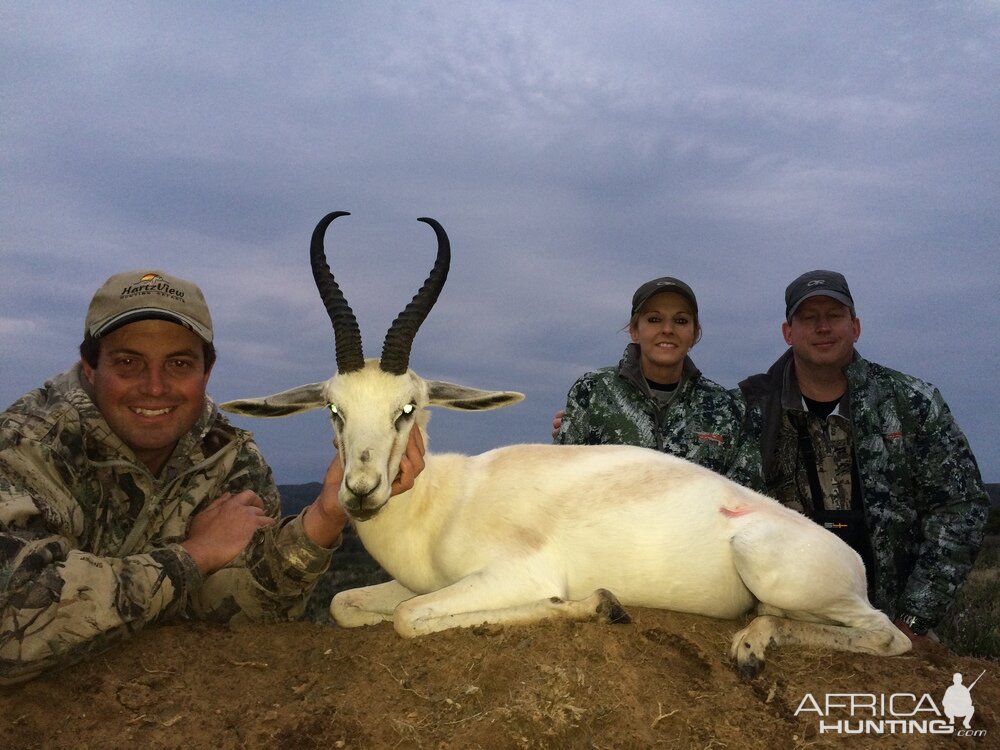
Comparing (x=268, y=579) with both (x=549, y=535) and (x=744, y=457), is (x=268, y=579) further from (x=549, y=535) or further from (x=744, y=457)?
(x=744, y=457)

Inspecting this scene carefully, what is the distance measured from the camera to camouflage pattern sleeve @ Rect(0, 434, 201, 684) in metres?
4.80

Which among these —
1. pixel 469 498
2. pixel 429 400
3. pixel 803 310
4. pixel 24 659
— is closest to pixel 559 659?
pixel 469 498

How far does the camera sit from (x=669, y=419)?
31.1 ft

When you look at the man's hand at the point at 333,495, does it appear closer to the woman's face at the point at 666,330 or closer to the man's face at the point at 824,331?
the woman's face at the point at 666,330

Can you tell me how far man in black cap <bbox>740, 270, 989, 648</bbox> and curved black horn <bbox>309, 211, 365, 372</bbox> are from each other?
532 cm

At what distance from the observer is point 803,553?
5.79 meters

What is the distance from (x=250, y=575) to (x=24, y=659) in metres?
1.62

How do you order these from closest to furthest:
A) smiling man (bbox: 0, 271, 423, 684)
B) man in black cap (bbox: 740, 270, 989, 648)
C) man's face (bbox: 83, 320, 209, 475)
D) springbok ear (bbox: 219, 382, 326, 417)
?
smiling man (bbox: 0, 271, 423, 684), man's face (bbox: 83, 320, 209, 475), springbok ear (bbox: 219, 382, 326, 417), man in black cap (bbox: 740, 270, 989, 648)

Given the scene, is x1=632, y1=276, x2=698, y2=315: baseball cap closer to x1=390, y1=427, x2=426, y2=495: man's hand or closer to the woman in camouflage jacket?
the woman in camouflage jacket

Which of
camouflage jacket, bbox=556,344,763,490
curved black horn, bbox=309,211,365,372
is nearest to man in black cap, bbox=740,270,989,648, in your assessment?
camouflage jacket, bbox=556,344,763,490

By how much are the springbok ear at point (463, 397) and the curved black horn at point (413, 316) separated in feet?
1.22

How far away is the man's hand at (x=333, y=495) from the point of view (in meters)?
5.79

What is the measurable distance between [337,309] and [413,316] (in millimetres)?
569

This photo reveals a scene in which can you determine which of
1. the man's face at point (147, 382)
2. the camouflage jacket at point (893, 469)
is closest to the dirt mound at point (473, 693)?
the man's face at point (147, 382)
